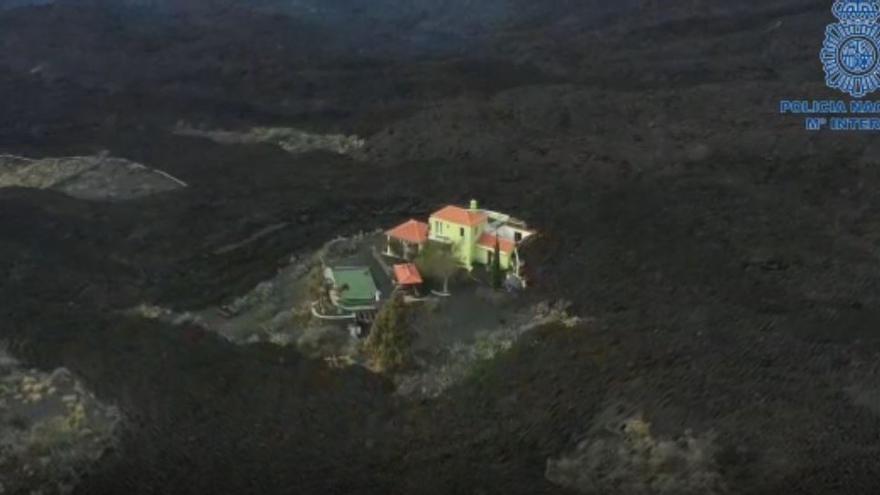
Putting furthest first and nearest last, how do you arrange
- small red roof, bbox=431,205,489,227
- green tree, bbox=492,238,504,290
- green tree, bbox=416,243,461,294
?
small red roof, bbox=431,205,489,227
green tree, bbox=416,243,461,294
green tree, bbox=492,238,504,290

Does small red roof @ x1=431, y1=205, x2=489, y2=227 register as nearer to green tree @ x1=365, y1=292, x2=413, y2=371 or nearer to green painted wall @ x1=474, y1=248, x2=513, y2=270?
green painted wall @ x1=474, y1=248, x2=513, y2=270

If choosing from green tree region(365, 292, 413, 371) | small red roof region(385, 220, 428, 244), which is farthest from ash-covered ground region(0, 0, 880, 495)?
small red roof region(385, 220, 428, 244)

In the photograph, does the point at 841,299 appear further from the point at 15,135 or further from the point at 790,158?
the point at 15,135

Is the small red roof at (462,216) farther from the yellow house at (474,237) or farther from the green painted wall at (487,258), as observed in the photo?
the green painted wall at (487,258)

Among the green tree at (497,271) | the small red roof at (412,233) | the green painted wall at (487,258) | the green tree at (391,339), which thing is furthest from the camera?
the small red roof at (412,233)

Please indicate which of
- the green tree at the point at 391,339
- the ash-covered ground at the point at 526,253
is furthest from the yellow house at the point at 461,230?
the green tree at the point at 391,339

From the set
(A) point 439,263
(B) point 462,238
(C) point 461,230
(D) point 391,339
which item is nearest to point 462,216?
(C) point 461,230
